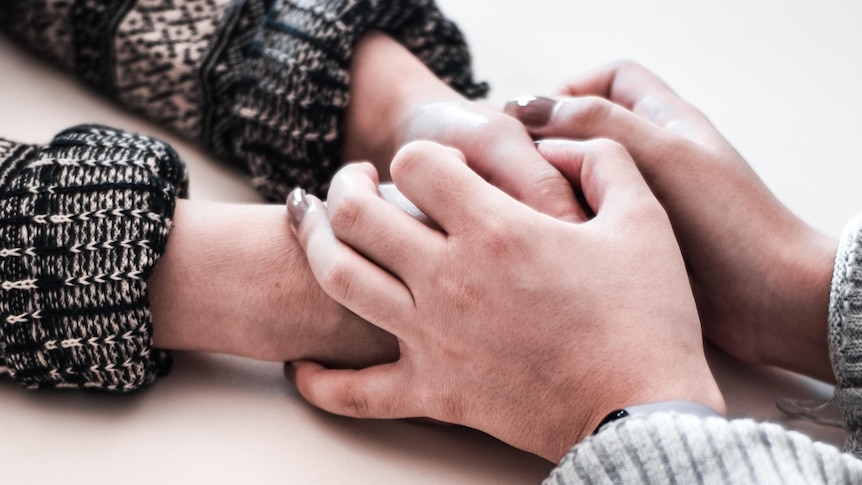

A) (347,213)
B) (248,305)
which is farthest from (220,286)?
(347,213)

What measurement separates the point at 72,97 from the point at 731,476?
0.75 m

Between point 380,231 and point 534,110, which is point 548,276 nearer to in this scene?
point 380,231

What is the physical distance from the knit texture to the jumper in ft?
1.12

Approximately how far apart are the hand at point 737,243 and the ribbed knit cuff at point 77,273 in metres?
0.34

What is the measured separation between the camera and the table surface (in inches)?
22.6

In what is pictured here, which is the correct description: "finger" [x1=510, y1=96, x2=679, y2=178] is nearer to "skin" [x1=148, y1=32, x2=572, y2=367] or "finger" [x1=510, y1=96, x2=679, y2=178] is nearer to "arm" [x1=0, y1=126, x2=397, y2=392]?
"skin" [x1=148, y1=32, x2=572, y2=367]

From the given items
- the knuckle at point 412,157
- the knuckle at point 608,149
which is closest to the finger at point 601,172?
the knuckle at point 608,149

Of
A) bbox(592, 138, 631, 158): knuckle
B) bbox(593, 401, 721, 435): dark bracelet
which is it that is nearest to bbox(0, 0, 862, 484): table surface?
bbox(593, 401, 721, 435): dark bracelet

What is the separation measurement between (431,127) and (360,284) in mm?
242

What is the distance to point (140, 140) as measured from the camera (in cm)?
67

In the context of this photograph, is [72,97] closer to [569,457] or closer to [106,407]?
[106,407]

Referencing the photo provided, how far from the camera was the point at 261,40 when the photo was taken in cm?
81

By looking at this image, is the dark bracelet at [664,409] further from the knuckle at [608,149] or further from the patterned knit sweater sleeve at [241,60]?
the patterned knit sweater sleeve at [241,60]

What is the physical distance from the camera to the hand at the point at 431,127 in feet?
2.13
